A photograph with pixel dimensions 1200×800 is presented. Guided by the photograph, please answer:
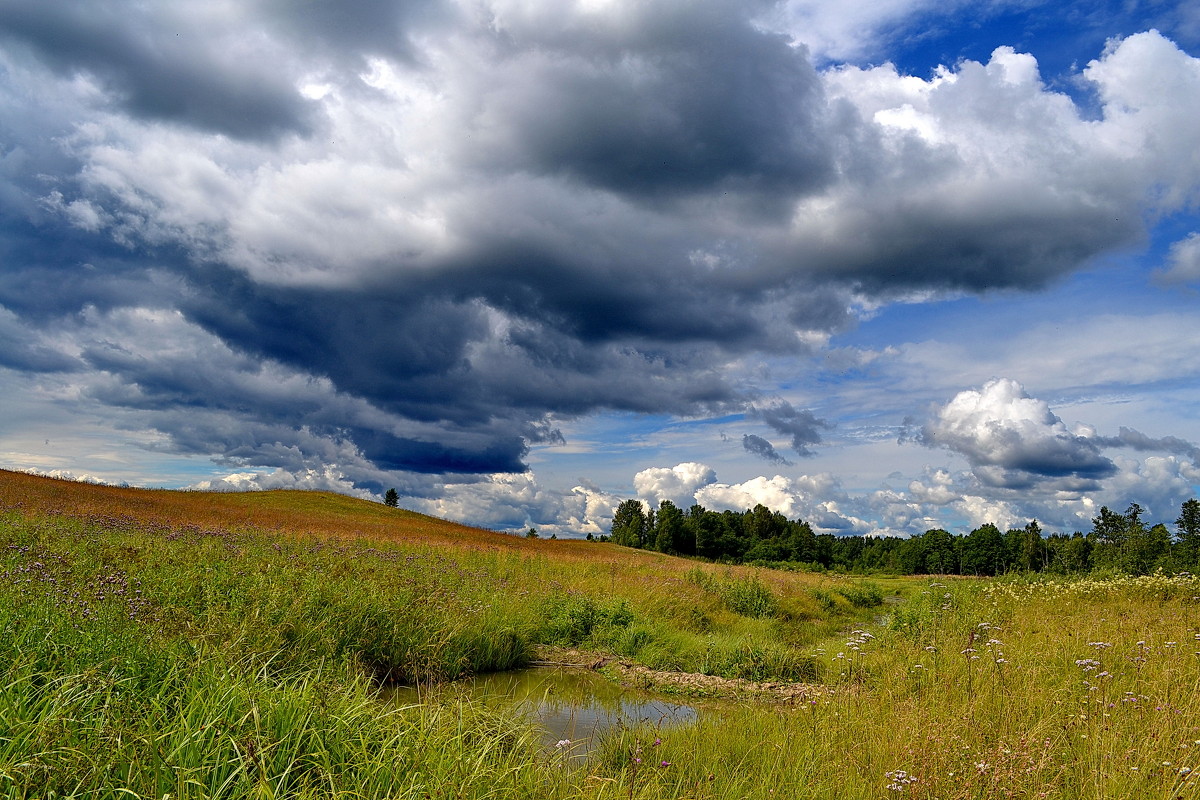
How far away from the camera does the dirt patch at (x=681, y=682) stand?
9344mm

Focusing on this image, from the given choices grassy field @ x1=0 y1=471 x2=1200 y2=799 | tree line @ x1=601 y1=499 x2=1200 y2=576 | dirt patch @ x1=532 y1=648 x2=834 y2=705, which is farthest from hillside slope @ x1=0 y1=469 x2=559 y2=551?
tree line @ x1=601 y1=499 x2=1200 y2=576

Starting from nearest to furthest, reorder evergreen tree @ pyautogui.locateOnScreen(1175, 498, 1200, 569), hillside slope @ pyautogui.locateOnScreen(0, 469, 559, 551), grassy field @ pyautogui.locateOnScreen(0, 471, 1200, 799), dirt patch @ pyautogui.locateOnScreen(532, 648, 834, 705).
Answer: grassy field @ pyautogui.locateOnScreen(0, 471, 1200, 799)
dirt patch @ pyautogui.locateOnScreen(532, 648, 834, 705)
hillside slope @ pyautogui.locateOnScreen(0, 469, 559, 551)
evergreen tree @ pyautogui.locateOnScreen(1175, 498, 1200, 569)

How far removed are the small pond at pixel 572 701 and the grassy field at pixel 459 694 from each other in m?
0.45

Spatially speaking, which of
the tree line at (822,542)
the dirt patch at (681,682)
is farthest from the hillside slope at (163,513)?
the tree line at (822,542)

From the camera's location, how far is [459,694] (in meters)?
5.88

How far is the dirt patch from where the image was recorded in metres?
9.34

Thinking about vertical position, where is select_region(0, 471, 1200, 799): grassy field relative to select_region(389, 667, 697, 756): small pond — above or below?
above

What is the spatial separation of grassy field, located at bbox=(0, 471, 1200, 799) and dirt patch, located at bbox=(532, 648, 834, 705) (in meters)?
0.38

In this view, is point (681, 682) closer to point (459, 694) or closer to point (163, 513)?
point (459, 694)

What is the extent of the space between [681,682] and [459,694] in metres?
5.09

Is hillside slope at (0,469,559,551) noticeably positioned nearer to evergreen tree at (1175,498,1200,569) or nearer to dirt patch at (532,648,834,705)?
dirt patch at (532,648,834,705)

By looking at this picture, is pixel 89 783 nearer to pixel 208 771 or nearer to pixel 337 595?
pixel 208 771

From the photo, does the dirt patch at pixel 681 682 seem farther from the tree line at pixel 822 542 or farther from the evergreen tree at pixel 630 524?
the evergreen tree at pixel 630 524

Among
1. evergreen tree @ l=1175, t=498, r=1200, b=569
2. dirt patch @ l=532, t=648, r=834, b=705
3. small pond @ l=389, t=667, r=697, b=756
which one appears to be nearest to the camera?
small pond @ l=389, t=667, r=697, b=756
